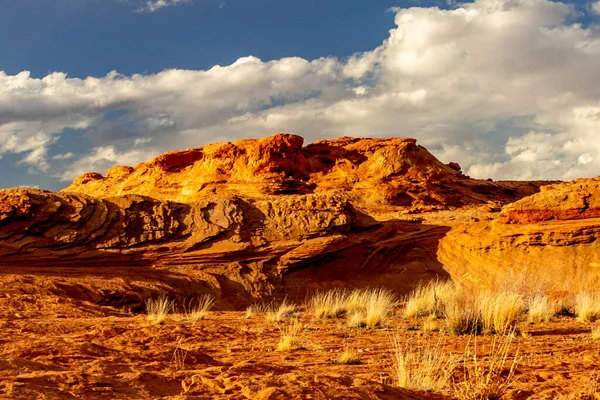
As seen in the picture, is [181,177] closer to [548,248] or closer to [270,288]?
[270,288]

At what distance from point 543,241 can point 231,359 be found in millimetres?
16115

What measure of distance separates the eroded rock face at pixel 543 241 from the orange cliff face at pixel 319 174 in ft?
59.6

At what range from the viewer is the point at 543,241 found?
20.7 m

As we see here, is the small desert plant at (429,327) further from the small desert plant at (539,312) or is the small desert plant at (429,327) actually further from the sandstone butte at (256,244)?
the sandstone butte at (256,244)

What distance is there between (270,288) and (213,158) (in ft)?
92.3

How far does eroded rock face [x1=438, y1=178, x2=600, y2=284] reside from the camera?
2011 centimetres

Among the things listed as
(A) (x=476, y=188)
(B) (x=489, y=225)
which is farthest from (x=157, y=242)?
(A) (x=476, y=188)

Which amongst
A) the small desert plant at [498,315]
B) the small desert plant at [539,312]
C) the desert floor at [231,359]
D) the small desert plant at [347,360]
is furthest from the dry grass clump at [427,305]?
the small desert plant at [347,360]

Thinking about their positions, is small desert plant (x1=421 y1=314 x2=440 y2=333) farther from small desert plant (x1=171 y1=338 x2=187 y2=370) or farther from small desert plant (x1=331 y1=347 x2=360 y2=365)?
small desert plant (x1=171 y1=338 x2=187 y2=370)

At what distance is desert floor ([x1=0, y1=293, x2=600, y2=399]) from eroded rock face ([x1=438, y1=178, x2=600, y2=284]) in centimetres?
768

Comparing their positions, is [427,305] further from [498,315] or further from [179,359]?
[179,359]

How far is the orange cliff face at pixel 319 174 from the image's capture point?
4184 cm

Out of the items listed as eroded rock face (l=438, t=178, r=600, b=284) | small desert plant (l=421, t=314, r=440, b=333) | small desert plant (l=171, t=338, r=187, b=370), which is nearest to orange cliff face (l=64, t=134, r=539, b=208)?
eroded rock face (l=438, t=178, r=600, b=284)

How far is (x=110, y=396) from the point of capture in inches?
170
